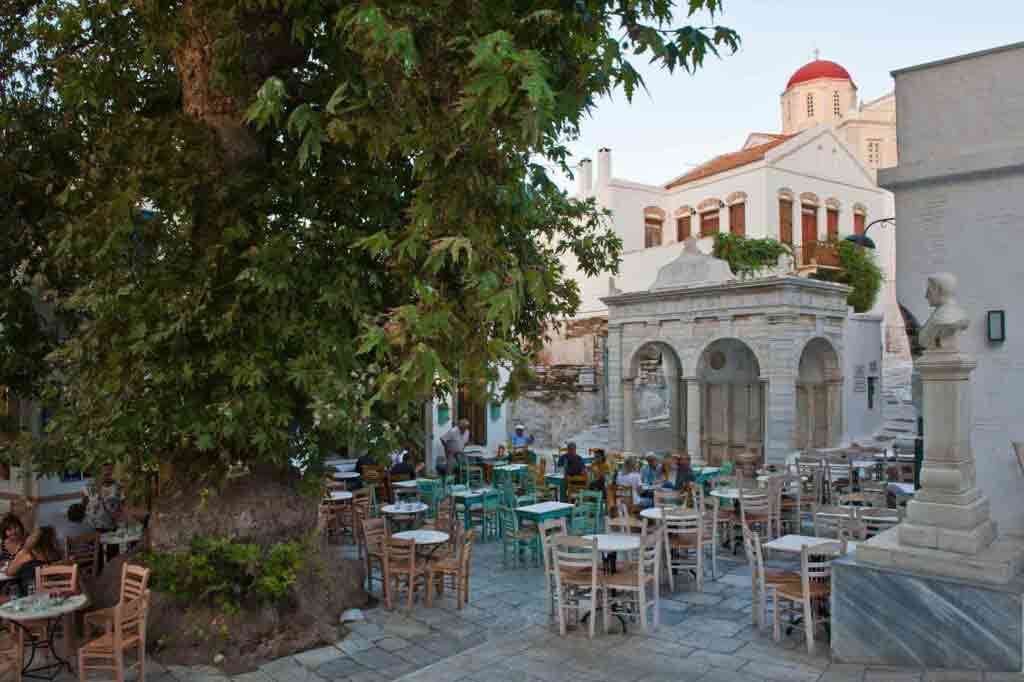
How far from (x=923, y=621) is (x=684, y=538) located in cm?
342

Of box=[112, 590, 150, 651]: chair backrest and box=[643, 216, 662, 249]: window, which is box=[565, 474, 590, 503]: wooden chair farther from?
box=[643, 216, 662, 249]: window

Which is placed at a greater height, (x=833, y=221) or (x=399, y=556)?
(x=833, y=221)

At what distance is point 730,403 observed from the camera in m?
19.9

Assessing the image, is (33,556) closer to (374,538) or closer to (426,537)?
(374,538)

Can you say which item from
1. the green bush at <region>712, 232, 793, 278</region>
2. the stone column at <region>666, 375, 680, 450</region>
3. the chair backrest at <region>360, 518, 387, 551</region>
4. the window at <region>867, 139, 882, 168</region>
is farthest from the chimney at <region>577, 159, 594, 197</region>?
the chair backrest at <region>360, 518, 387, 551</region>

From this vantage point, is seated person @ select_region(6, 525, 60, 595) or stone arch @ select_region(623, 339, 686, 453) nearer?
seated person @ select_region(6, 525, 60, 595)

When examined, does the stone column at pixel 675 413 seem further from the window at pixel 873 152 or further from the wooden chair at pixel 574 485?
the window at pixel 873 152

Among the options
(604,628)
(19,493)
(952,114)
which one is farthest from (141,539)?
(952,114)

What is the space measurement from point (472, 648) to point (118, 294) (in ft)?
14.9

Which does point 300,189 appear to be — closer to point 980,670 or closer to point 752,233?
point 980,670

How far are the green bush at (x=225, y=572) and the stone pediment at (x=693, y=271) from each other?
13.2 meters

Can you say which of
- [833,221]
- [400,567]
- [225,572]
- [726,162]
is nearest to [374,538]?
[400,567]

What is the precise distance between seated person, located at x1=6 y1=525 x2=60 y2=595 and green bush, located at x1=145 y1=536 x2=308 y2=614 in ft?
4.88

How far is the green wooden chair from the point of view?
33.5 ft
